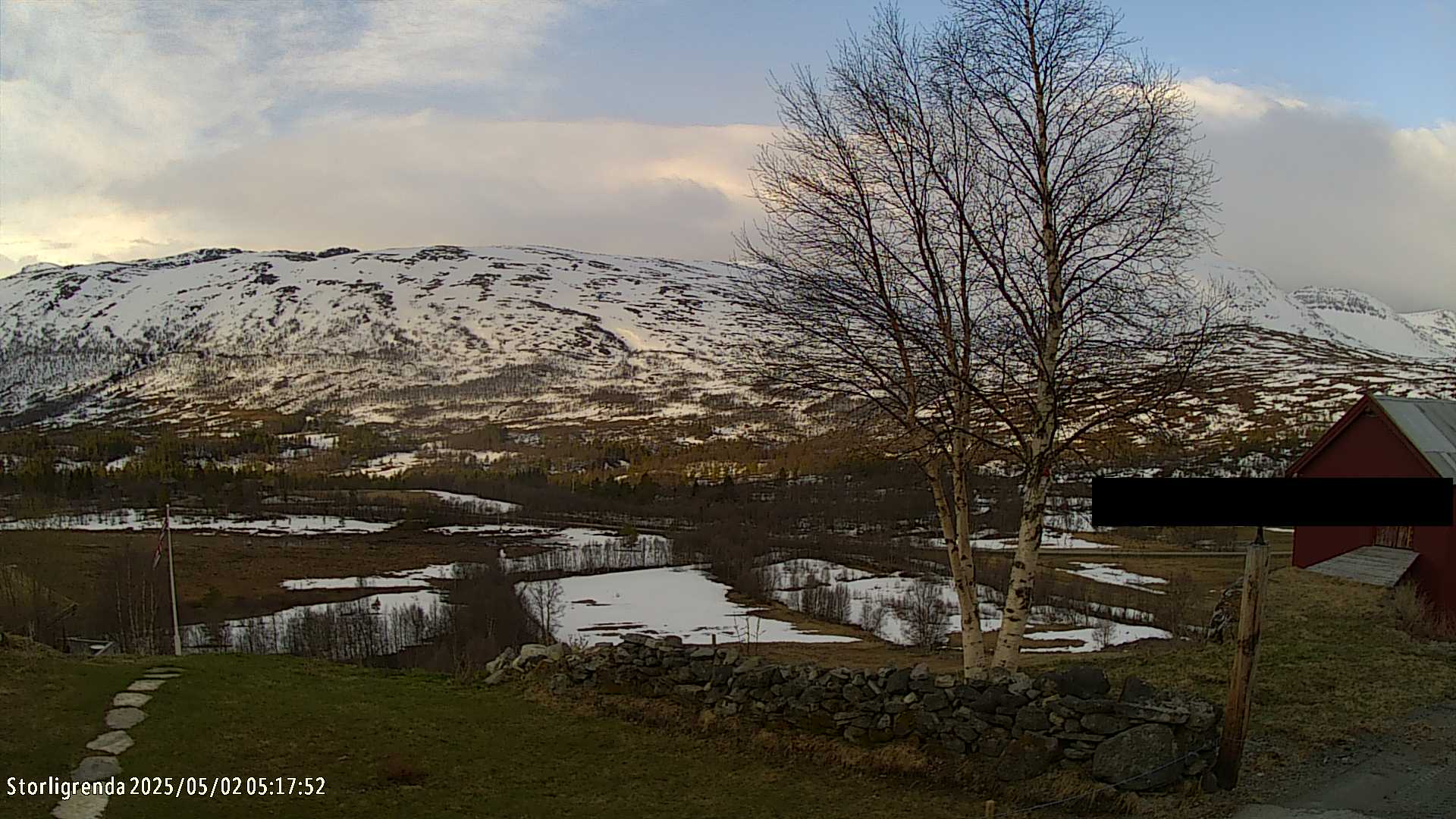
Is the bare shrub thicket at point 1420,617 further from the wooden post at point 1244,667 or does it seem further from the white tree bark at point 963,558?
the wooden post at point 1244,667

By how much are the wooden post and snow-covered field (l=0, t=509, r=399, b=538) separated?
118601 mm

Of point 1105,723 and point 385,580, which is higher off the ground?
point 1105,723

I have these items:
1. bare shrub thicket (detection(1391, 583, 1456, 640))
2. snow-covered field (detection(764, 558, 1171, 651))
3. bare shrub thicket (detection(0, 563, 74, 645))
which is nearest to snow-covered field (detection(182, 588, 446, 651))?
bare shrub thicket (detection(0, 563, 74, 645))

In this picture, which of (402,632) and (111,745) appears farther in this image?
(402,632)

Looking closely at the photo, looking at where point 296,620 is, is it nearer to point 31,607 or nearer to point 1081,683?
point 31,607

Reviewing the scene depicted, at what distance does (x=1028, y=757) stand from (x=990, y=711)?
622mm

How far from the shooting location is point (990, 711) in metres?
10.6

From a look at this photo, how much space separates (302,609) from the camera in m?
73.8

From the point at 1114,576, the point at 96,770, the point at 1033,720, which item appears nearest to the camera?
the point at 1033,720

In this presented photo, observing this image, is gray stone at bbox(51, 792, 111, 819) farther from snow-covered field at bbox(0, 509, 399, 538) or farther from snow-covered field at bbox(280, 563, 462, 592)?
snow-covered field at bbox(0, 509, 399, 538)

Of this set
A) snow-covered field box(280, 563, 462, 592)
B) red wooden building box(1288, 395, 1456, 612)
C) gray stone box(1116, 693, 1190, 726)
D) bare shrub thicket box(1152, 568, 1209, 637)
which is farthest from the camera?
snow-covered field box(280, 563, 462, 592)

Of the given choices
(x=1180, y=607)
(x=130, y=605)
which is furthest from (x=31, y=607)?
(x=1180, y=607)

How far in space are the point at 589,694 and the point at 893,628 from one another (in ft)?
172

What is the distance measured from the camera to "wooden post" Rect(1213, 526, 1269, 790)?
9.38 metres
